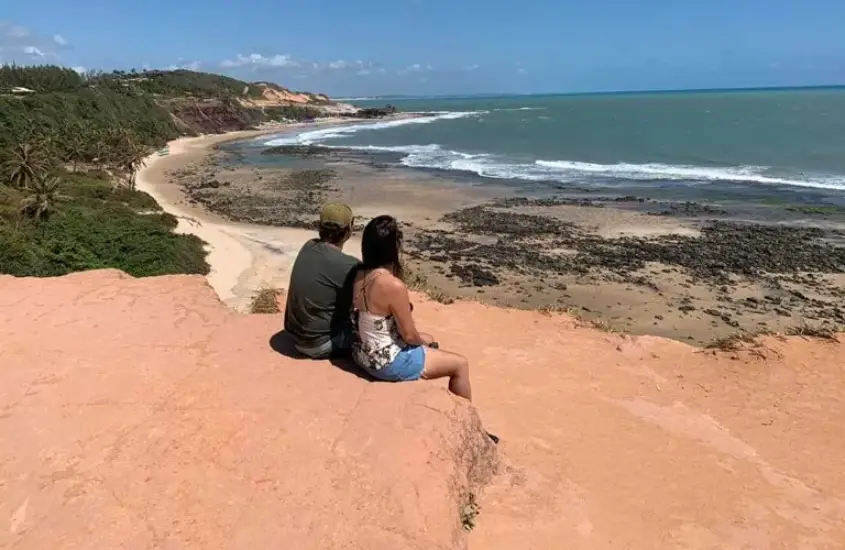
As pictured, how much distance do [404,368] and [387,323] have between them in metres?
0.44

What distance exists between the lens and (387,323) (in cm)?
494

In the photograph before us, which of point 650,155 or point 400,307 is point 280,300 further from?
point 650,155

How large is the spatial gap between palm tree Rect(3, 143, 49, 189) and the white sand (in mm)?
6103

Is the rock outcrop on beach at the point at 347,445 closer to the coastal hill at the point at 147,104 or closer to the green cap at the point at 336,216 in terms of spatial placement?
the green cap at the point at 336,216

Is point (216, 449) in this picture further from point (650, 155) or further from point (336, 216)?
point (650, 155)

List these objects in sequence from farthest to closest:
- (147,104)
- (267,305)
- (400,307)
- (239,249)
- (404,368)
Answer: (147,104) < (239,249) < (267,305) < (404,368) < (400,307)

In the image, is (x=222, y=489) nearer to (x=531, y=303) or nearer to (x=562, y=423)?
(x=562, y=423)

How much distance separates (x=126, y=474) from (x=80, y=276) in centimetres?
515

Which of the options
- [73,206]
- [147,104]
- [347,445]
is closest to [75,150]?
[73,206]

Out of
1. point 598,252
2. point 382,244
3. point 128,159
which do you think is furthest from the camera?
point 128,159

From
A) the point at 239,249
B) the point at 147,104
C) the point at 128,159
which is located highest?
the point at 147,104

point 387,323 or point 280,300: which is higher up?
point 387,323

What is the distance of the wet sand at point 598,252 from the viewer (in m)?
16.5

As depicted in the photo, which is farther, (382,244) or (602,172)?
(602,172)
